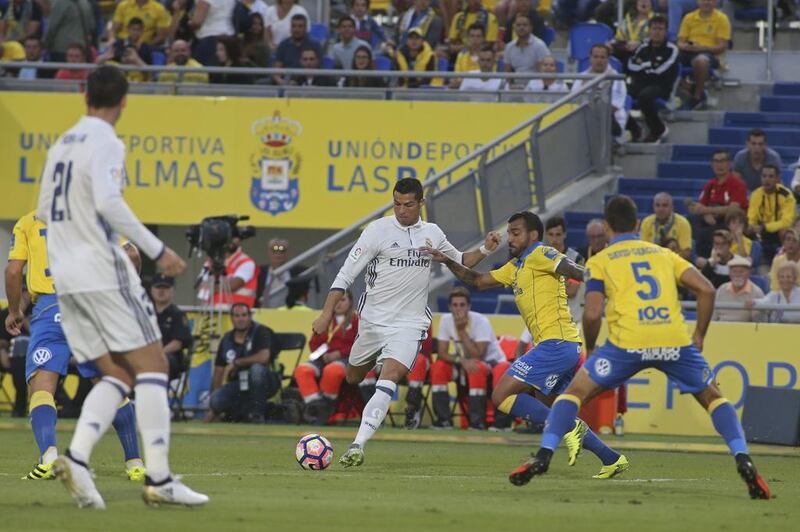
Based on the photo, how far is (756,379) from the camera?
64.0ft

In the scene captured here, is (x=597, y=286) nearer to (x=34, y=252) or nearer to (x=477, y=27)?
(x=34, y=252)

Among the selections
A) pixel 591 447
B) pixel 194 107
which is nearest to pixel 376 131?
pixel 194 107

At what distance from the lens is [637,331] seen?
10656 mm

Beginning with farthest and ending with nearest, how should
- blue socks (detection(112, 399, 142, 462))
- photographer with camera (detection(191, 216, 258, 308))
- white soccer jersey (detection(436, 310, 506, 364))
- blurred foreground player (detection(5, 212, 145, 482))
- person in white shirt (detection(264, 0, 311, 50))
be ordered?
person in white shirt (detection(264, 0, 311, 50)) < photographer with camera (detection(191, 216, 258, 308)) < white soccer jersey (detection(436, 310, 506, 364)) < blurred foreground player (detection(5, 212, 145, 482)) < blue socks (detection(112, 399, 142, 462))

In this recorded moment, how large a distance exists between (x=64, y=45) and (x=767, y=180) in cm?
1140

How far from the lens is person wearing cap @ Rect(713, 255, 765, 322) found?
772 inches

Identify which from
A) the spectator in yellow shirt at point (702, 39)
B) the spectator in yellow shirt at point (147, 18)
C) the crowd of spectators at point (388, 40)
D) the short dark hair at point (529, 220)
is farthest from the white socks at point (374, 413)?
the spectator in yellow shirt at point (147, 18)

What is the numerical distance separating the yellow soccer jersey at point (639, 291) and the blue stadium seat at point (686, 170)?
13.2m

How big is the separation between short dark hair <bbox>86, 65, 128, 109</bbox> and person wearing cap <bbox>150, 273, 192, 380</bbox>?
36.9 ft

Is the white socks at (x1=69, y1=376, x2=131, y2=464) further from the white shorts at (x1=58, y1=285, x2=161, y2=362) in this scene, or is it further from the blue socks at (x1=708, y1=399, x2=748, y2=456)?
the blue socks at (x1=708, y1=399, x2=748, y2=456)

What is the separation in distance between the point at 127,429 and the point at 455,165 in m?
11.2

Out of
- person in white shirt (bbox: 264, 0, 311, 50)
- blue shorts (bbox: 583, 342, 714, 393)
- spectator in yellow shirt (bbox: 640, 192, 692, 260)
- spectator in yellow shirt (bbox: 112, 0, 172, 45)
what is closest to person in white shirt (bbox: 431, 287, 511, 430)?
spectator in yellow shirt (bbox: 640, 192, 692, 260)

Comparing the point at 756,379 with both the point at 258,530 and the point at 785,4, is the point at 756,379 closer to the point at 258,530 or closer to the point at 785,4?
the point at 785,4

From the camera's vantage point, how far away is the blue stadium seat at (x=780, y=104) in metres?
24.5
